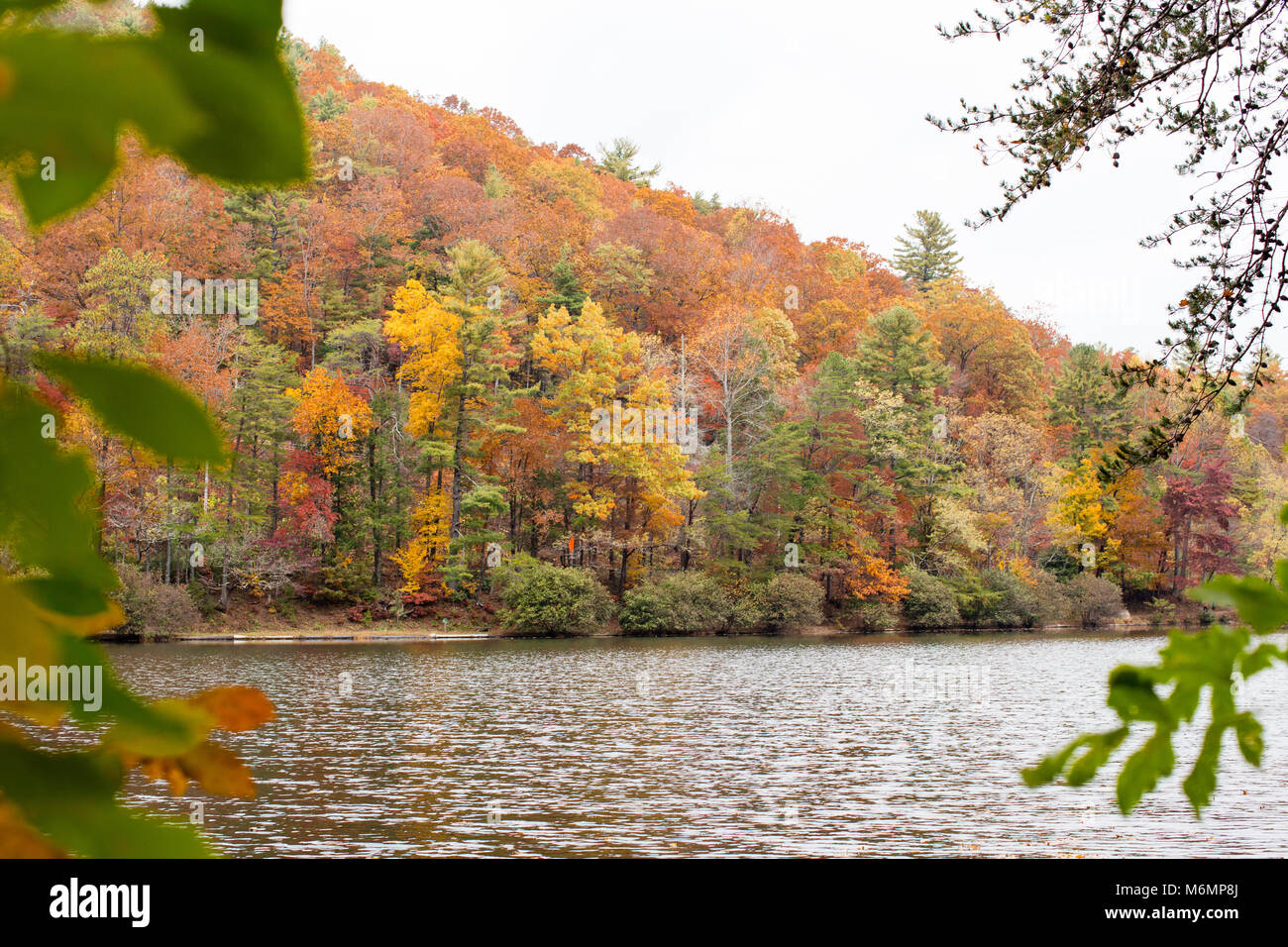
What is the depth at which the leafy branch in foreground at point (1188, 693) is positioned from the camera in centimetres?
58

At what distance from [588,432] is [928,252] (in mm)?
44917

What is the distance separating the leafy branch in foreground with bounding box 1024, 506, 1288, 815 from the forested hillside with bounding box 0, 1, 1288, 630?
3070 cm

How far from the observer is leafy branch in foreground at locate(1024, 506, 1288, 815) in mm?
583

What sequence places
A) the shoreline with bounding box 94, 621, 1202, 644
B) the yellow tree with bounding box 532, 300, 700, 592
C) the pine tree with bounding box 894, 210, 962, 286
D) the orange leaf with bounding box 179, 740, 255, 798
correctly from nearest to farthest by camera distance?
1. the orange leaf with bounding box 179, 740, 255, 798
2. the shoreline with bounding box 94, 621, 1202, 644
3. the yellow tree with bounding box 532, 300, 700, 592
4. the pine tree with bounding box 894, 210, 962, 286

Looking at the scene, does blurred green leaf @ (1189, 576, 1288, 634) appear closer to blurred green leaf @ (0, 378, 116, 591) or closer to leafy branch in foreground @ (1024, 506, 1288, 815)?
leafy branch in foreground @ (1024, 506, 1288, 815)

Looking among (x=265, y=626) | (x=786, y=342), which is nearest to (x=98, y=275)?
(x=265, y=626)

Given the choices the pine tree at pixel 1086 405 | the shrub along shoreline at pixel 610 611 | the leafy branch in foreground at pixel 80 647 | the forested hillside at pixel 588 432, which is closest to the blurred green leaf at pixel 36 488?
the leafy branch in foreground at pixel 80 647

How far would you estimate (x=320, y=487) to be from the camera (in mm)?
37750

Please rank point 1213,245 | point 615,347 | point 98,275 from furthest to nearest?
point 615,347, point 98,275, point 1213,245

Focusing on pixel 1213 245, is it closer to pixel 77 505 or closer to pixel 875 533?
pixel 77 505

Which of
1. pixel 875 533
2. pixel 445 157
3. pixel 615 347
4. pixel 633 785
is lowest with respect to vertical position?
pixel 633 785

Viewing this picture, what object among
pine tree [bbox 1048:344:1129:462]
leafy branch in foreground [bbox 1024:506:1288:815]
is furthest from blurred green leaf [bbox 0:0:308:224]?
pine tree [bbox 1048:344:1129:462]

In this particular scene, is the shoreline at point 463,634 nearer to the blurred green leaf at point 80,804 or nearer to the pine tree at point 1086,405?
the pine tree at point 1086,405
